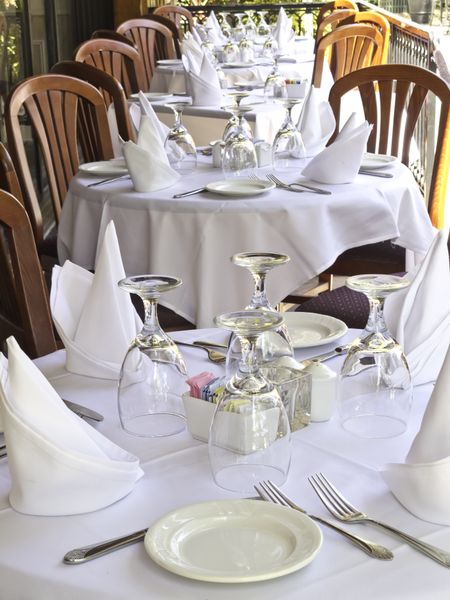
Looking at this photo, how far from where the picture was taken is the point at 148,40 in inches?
269

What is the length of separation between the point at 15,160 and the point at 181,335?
6.23ft

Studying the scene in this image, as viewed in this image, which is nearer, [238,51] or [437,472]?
[437,472]

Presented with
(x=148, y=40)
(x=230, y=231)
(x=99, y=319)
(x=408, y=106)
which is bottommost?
(x=230, y=231)

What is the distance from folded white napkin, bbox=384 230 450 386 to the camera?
5.37 ft

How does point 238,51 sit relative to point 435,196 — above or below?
above

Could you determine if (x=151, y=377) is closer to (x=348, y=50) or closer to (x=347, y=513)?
(x=347, y=513)

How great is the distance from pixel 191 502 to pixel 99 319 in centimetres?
60

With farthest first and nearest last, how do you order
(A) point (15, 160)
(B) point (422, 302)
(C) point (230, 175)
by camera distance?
(A) point (15, 160) < (C) point (230, 175) < (B) point (422, 302)

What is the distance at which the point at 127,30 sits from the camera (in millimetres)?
6684

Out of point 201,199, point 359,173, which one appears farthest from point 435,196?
point 201,199

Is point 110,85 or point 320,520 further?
point 110,85

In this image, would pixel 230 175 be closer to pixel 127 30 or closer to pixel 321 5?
pixel 127 30

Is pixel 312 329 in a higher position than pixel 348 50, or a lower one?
lower

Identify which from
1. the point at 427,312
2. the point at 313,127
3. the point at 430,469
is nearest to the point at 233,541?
the point at 430,469
